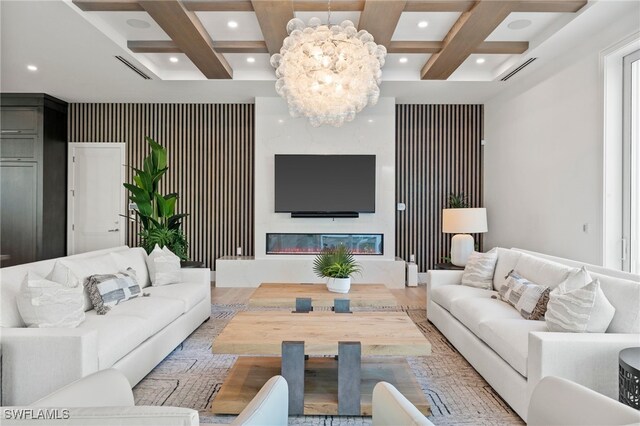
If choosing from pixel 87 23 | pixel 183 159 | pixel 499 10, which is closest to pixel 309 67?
pixel 499 10

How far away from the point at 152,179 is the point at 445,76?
4.07 m

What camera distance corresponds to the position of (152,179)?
523 cm

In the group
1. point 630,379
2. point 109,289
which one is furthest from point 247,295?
point 630,379

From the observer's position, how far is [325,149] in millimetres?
6266

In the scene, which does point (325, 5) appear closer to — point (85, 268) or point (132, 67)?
point (132, 67)

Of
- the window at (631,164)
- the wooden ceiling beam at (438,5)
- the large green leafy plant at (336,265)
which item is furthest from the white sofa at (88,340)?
the window at (631,164)

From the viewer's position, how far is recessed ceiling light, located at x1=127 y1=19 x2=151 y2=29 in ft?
12.9

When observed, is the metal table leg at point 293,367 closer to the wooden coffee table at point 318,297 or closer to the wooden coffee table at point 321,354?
the wooden coffee table at point 321,354

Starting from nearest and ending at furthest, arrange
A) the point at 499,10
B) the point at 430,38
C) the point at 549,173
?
the point at 499,10 < the point at 430,38 < the point at 549,173

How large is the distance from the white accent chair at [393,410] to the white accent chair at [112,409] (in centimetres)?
34

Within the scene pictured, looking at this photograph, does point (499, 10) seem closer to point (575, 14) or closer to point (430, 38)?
point (575, 14)

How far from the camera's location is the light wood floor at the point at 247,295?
523 centimetres

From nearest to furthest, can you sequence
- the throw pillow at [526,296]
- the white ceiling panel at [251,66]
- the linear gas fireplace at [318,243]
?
the throw pillow at [526,296] → the white ceiling panel at [251,66] → the linear gas fireplace at [318,243]

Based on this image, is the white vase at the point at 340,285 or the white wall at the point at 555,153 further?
the white wall at the point at 555,153
